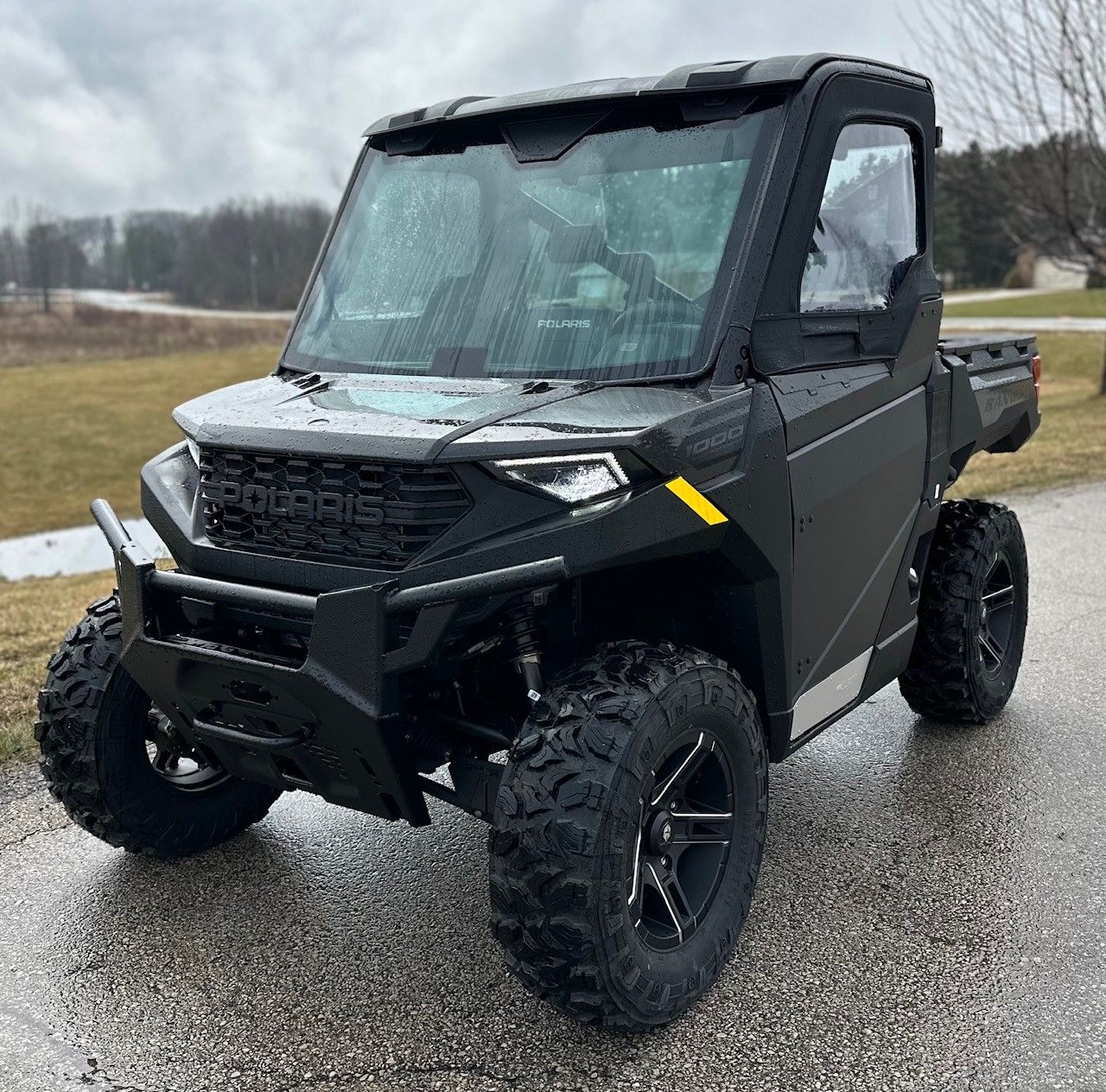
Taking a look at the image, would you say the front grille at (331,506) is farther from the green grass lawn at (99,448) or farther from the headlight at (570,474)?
the green grass lawn at (99,448)

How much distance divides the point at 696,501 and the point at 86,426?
29.7 metres

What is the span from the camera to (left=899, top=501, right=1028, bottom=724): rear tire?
468cm

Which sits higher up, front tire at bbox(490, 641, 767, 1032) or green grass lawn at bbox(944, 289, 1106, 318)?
front tire at bbox(490, 641, 767, 1032)

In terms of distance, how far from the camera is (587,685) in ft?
9.64

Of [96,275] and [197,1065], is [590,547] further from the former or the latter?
[96,275]

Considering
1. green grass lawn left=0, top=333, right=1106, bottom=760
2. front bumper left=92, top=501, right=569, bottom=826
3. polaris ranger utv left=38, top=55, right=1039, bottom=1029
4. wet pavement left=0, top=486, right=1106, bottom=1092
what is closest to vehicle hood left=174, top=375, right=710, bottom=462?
polaris ranger utv left=38, top=55, right=1039, bottom=1029

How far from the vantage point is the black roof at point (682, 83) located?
3.21 meters

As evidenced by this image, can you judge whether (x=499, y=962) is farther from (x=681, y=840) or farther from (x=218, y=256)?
(x=218, y=256)

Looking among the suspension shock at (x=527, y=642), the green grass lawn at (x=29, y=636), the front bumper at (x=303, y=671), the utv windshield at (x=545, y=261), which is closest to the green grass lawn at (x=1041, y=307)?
the green grass lawn at (x=29, y=636)

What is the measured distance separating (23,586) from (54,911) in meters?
8.08

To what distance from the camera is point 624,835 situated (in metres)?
2.83

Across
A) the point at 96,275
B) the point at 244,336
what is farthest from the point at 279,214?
the point at 244,336

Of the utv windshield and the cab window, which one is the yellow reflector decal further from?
the cab window

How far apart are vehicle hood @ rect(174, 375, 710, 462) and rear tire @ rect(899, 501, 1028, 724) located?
2.03m
